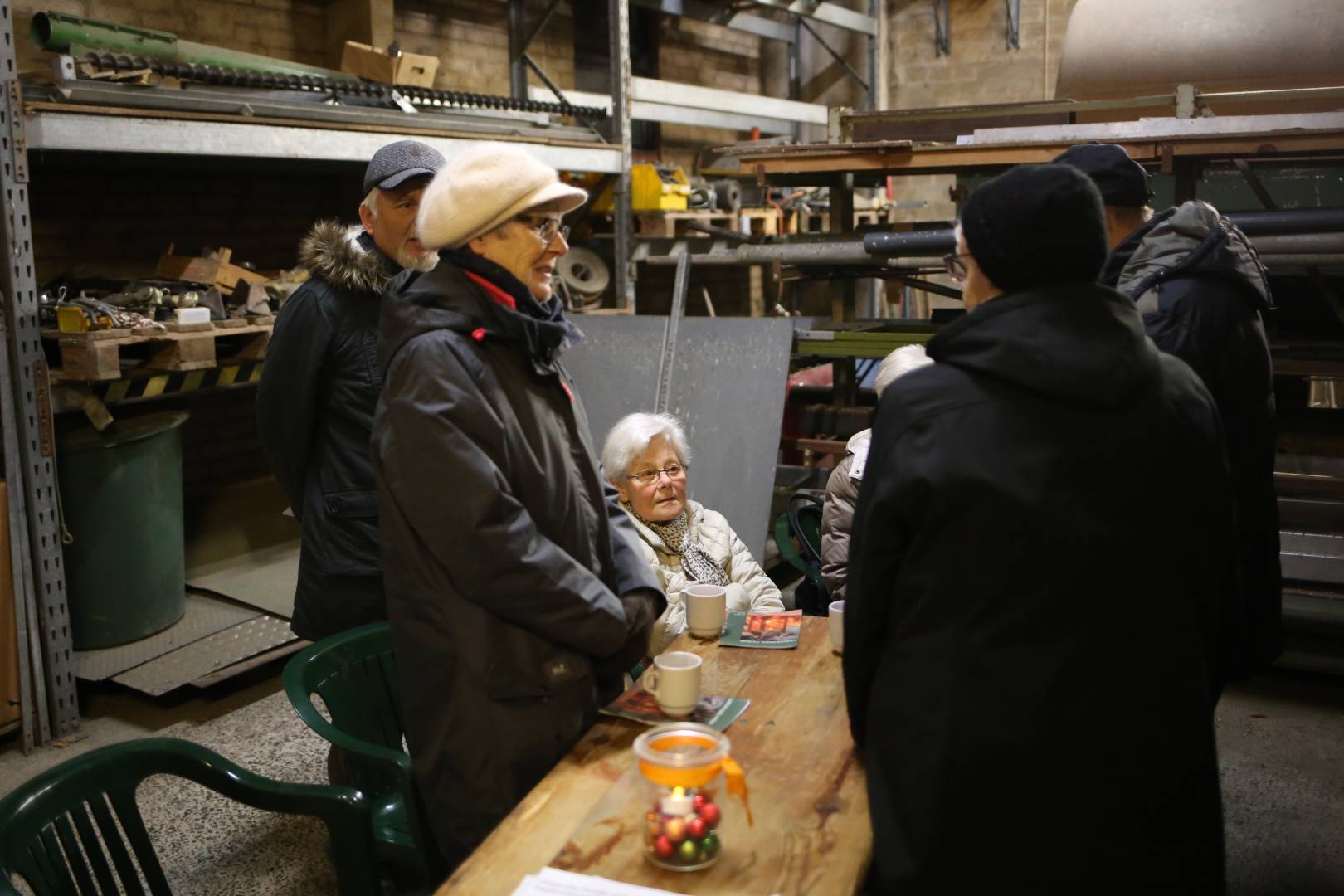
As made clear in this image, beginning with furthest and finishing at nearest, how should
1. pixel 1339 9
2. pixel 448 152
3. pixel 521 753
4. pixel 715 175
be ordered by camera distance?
1. pixel 715 175
2. pixel 1339 9
3. pixel 448 152
4. pixel 521 753

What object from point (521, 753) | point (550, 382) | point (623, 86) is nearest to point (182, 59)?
point (623, 86)

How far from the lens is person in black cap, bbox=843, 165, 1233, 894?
1.43m

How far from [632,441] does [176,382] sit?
223 centimetres

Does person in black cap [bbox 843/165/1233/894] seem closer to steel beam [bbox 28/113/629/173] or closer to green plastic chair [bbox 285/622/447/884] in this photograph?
green plastic chair [bbox 285/622/447/884]

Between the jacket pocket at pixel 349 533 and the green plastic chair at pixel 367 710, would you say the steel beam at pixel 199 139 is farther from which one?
the green plastic chair at pixel 367 710

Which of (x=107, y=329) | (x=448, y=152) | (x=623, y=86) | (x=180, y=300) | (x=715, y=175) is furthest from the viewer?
(x=715, y=175)

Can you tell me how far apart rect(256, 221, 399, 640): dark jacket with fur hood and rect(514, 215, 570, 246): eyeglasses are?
968 mm

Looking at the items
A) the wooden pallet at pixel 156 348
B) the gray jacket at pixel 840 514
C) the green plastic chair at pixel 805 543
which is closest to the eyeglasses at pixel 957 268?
the gray jacket at pixel 840 514

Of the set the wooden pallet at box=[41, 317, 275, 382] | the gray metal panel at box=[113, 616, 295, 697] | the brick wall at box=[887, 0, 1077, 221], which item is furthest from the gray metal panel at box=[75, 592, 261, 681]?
the brick wall at box=[887, 0, 1077, 221]

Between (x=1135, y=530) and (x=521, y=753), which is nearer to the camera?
(x=1135, y=530)

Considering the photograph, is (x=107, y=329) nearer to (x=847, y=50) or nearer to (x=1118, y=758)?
(x=1118, y=758)

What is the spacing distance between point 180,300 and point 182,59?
108cm

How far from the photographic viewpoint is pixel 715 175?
916 centimetres

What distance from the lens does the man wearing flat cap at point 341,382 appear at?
9.27 feet
